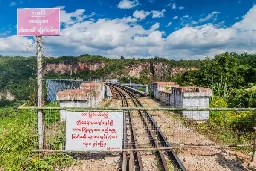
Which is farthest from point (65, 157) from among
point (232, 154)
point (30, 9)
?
point (232, 154)

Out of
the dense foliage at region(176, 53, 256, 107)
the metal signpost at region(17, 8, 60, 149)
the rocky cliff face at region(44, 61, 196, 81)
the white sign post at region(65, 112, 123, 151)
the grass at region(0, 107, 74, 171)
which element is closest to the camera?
the grass at region(0, 107, 74, 171)

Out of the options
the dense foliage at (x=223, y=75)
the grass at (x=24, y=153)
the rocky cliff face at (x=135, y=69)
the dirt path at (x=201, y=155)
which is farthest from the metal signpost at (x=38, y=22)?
the rocky cliff face at (x=135, y=69)

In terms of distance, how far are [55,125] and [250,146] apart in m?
5.55

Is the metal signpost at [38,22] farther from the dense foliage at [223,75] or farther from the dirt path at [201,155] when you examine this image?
the dense foliage at [223,75]

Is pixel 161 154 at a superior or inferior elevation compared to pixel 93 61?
inferior

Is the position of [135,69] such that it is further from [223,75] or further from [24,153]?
[24,153]

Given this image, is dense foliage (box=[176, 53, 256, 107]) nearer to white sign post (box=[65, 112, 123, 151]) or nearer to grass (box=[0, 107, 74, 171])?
white sign post (box=[65, 112, 123, 151])

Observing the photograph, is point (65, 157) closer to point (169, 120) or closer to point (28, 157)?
point (28, 157)

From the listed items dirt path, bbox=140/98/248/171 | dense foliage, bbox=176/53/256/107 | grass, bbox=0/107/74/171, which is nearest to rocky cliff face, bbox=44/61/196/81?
dense foliage, bbox=176/53/256/107

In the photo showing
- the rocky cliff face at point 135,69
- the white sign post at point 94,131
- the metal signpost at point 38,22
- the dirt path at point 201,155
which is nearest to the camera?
the dirt path at point 201,155

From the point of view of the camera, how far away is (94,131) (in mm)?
7648

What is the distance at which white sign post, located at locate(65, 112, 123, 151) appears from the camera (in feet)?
24.9

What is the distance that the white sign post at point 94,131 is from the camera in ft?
24.9

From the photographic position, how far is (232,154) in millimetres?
8281
